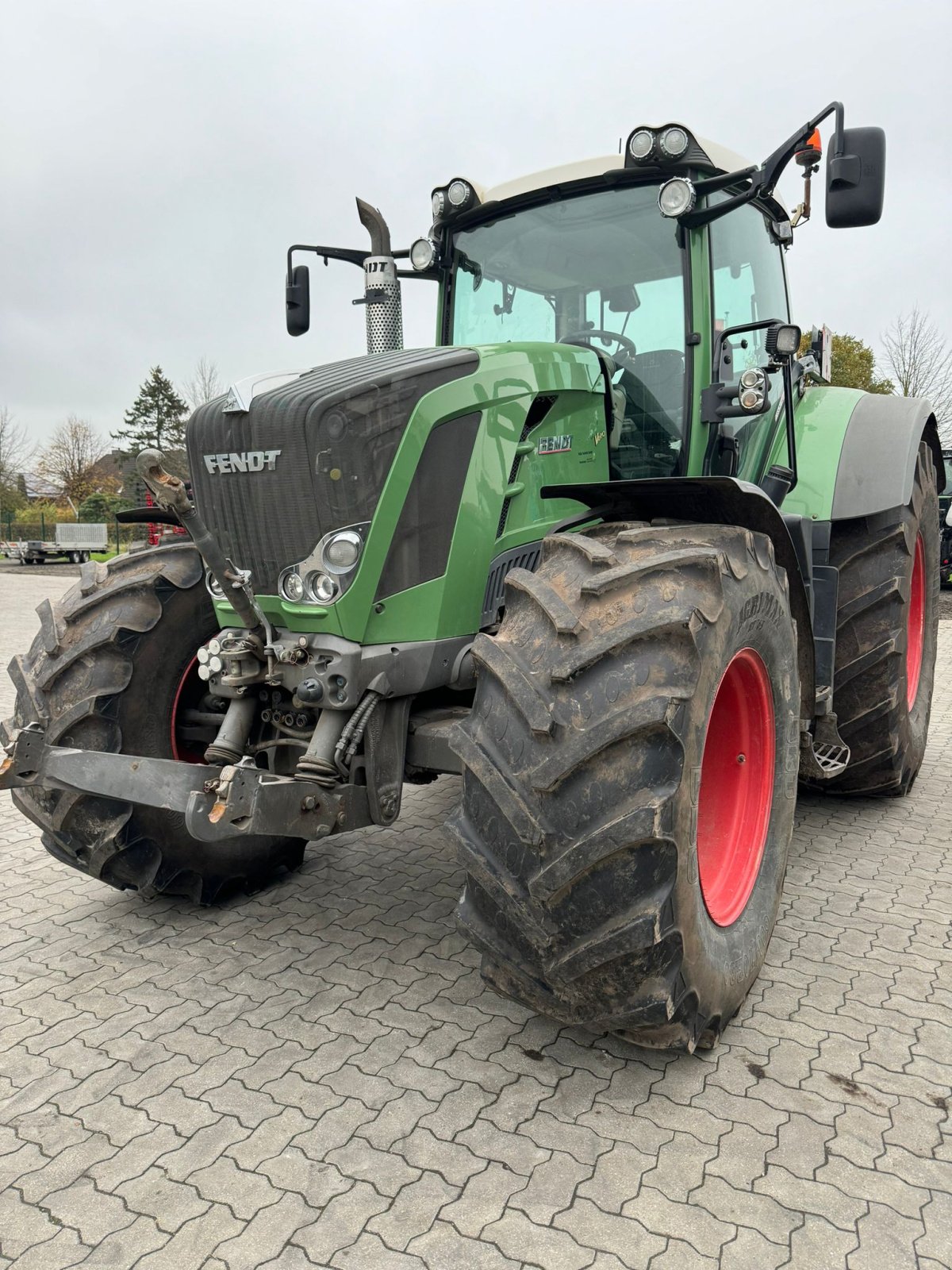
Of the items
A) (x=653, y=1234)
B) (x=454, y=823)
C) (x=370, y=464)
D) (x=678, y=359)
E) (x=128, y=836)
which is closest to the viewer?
(x=653, y=1234)

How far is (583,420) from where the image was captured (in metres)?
3.09

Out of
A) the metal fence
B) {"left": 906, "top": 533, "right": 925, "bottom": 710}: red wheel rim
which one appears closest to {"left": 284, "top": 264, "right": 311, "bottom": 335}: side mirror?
{"left": 906, "top": 533, "right": 925, "bottom": 710}: red wheel rim

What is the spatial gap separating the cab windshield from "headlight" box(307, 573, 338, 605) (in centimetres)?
130

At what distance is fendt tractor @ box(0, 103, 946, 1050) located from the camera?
6.61 ft

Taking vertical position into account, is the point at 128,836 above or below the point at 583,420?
below

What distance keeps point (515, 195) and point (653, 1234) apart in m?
3.27

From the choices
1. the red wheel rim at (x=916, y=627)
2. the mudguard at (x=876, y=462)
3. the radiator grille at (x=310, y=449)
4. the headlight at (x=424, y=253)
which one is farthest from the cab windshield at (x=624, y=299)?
the red wheel rim at (x=916, y=627)

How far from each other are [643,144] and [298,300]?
161 cm

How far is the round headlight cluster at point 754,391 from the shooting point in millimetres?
3059

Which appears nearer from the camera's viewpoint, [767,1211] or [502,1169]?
[767,1211]

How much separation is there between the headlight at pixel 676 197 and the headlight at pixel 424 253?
38.5 inches

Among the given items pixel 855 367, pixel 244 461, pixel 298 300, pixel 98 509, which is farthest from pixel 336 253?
pixel 98 509

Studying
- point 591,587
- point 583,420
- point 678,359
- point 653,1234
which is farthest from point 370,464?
point 653,1234

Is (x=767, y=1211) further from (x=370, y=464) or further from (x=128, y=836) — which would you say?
(x=128, y=836)
